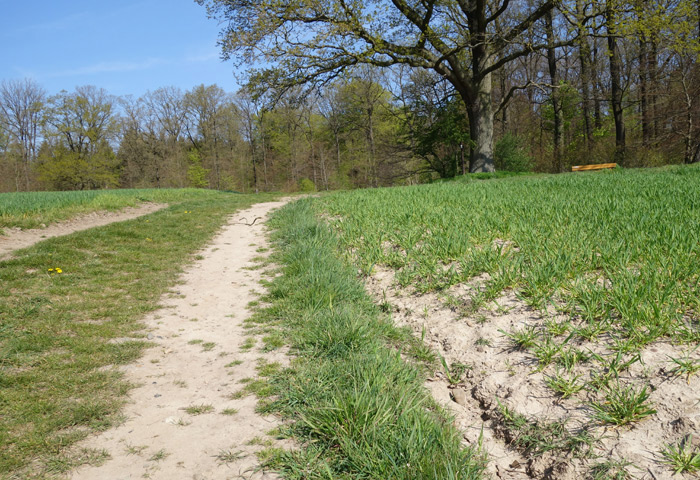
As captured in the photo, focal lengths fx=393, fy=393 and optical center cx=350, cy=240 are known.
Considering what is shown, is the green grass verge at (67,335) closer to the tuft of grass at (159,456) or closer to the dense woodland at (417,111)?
the tuft of grass at (159,456)

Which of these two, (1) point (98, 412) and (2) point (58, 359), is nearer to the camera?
(1) point (98, 412)

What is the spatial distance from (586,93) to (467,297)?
29607 mm

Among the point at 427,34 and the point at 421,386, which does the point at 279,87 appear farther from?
the point at 421,386

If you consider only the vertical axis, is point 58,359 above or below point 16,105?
below

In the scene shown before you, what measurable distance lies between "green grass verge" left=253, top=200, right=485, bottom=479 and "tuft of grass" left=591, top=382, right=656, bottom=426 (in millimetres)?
695

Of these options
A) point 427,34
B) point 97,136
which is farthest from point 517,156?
point 97,136

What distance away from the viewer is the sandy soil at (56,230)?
735cm

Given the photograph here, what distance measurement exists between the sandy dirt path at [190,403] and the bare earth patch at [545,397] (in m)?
1.33

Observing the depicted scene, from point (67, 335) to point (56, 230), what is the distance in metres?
7.40

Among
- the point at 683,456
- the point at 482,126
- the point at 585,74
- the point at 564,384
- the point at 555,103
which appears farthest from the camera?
the point at 585,74

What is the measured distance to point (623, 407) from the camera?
6.83 feet

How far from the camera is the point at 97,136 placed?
46.4 m

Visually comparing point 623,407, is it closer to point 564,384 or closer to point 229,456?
point 564,384

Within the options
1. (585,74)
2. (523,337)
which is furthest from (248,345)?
(585,74)
